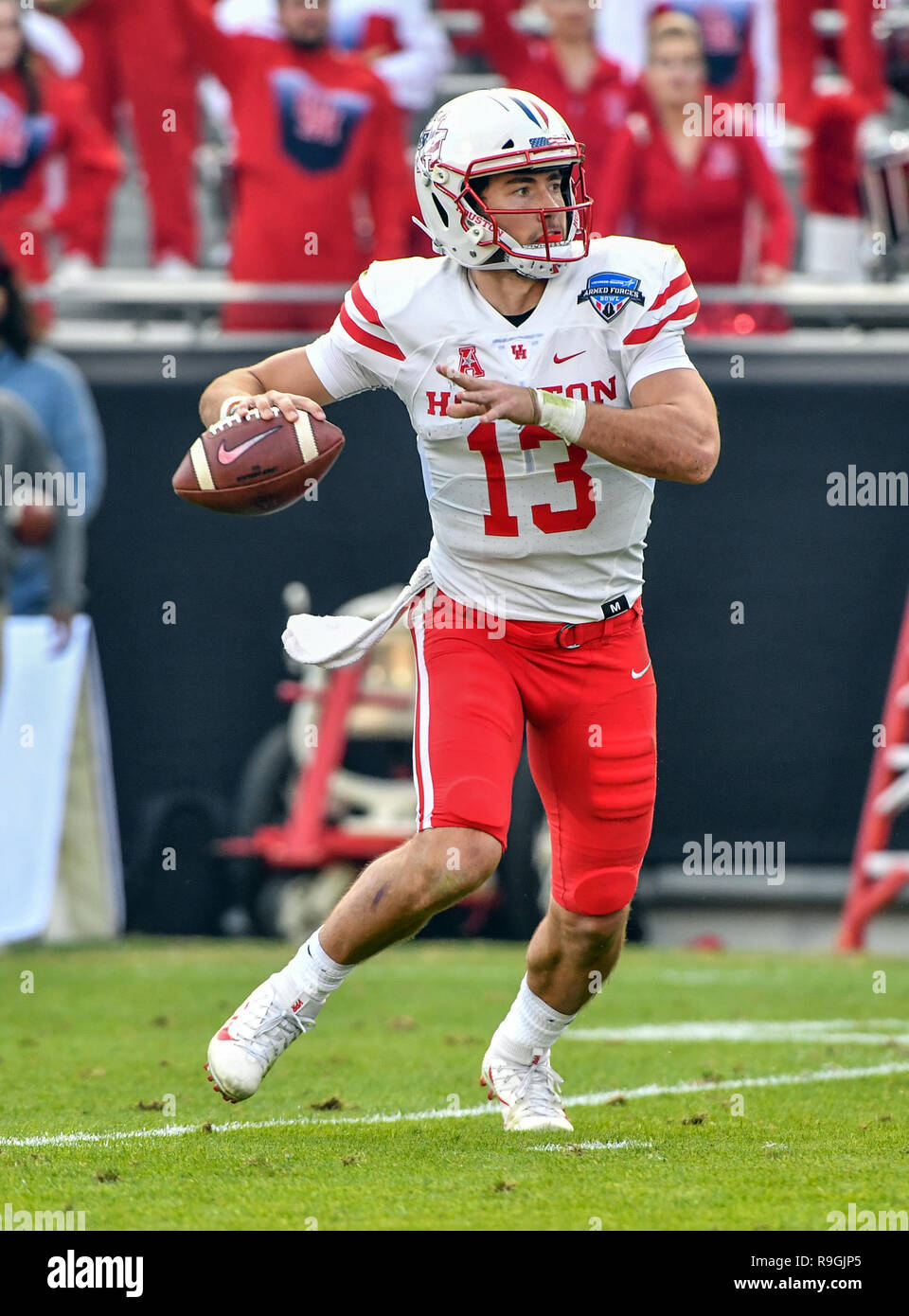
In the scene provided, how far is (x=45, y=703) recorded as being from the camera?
26.3 feet

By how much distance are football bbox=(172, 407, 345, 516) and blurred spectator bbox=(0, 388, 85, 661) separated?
4266mm

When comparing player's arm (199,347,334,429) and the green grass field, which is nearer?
the green grass field

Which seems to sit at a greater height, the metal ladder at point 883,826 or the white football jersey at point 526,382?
the white football jersey at point 526,382

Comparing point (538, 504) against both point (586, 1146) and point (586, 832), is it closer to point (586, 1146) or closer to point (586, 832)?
point (586, 832)

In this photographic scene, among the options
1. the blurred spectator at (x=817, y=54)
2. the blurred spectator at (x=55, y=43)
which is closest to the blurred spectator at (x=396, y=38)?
the blurred spectator at (x=55, y=43)

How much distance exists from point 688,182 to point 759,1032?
13.0ft

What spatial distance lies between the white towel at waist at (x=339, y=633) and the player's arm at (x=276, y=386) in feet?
1.30

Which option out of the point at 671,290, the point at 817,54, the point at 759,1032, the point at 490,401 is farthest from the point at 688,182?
the point at 490,401

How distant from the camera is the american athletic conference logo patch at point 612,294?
12.8 ft

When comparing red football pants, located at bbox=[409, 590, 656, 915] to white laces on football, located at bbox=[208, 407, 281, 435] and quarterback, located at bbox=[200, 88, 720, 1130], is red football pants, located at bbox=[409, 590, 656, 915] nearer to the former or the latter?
quarterback, located at bbox=[200, 88, 720, 1130]

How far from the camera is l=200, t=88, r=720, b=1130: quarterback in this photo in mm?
3844

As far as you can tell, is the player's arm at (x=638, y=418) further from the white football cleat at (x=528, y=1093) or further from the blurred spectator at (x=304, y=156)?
the blurred spectator at (x=304, y=156)

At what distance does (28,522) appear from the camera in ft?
26.6

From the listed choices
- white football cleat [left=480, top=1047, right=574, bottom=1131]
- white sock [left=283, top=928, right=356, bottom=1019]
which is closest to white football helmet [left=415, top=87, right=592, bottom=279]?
white sock [left=283, top=928, right=356, bottom=1019]
